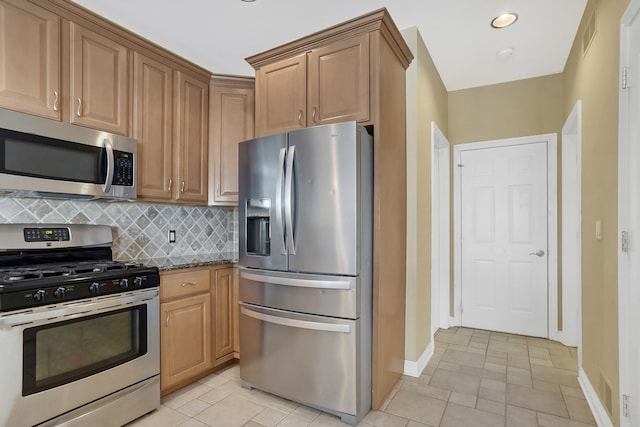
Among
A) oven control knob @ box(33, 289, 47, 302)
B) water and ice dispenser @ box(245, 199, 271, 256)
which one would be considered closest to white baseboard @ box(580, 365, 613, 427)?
water and ice dispenser @ box(245, 199, 271, 256)

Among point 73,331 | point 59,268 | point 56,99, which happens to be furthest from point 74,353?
point 56,99

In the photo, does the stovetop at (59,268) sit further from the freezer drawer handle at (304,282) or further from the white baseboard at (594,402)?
the white baseboard at (594,402)

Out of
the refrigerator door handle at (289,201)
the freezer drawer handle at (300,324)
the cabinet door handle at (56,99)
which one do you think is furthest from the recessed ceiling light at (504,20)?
the cabinet door handle at (56,99)

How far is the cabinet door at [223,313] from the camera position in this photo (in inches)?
106

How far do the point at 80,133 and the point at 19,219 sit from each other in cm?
66

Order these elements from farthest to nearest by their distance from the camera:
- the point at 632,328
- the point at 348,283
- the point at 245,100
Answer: the point at 245,100, the point at 348,283, the point at 632,328

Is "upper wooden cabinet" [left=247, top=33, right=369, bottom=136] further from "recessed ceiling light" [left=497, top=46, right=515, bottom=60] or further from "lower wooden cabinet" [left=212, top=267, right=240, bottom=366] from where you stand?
"recessed ceiling light" [left=497, top=46, right=515, bottom=60]

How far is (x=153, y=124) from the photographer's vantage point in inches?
99.6

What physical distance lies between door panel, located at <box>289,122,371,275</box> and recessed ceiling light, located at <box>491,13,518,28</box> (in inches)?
60.0

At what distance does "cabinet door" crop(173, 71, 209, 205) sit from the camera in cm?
272

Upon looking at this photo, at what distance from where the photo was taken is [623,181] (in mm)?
1654

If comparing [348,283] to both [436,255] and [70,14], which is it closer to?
[436,255]

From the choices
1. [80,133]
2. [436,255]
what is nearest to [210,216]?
[80,133]

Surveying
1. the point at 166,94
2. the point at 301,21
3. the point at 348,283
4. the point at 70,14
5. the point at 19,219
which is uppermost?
the point at 301,21
